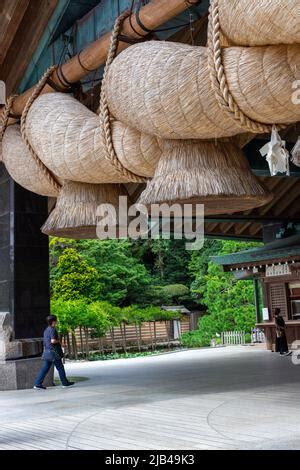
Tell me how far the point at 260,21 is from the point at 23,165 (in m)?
3.55

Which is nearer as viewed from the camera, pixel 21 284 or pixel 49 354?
pixel 49 354

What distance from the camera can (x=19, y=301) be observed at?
8.37m

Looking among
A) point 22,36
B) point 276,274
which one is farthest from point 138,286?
point 22,36

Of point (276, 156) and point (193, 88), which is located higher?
point (193, 88)

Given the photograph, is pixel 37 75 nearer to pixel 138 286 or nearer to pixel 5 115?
pixel 5 115

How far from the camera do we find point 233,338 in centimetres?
1975

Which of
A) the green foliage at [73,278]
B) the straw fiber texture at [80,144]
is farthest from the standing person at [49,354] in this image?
the green foliage at [73,278]

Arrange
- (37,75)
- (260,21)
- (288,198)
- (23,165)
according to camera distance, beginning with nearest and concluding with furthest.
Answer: (260,21)
(23,165)
(37,75)
(288,198)

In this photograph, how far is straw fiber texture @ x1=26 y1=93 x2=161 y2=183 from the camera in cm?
516

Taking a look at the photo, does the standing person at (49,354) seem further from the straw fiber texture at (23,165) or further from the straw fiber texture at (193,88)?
the straw fiber texture at (193,88)

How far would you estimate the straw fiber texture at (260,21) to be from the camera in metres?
3.36

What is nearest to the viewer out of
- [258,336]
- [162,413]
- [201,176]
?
[201,176]

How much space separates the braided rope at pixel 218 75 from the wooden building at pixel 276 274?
912cm

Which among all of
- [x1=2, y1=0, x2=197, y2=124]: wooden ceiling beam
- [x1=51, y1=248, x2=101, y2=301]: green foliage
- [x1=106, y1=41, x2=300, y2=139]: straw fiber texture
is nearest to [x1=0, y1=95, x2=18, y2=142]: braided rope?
[x1=2, y1=0, x2=197, y2=124]: wooden ceiling beam
